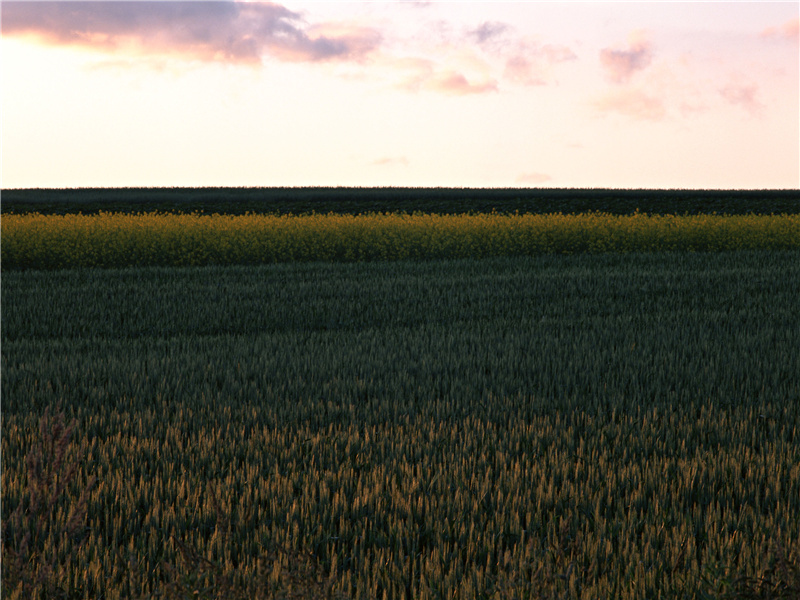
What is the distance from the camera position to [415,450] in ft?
19.8

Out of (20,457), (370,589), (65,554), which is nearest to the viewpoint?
(370,589)

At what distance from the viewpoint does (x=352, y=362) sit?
32.0ft

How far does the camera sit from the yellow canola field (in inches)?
897

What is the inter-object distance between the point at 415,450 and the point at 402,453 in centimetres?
11

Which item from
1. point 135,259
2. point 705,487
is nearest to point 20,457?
point 705,487

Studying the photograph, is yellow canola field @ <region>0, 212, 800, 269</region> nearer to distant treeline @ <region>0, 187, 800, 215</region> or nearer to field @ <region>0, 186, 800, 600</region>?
field @ <region>0, 186, 800, 600</region>

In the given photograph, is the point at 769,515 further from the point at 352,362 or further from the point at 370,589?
the point at 352,362

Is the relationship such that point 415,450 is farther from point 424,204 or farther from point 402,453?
point 424,204

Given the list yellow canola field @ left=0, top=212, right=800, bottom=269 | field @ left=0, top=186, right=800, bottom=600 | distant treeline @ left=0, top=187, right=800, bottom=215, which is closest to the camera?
field @ left=0, top=186, right=800, bottom=600

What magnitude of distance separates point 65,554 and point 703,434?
17.4 ft

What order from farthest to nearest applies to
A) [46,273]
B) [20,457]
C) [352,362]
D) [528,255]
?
[528,255]
[46,273]
[352,362]
[20,457]

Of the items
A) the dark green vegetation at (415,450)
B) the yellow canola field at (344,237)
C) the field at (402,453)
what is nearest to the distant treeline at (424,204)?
the yellow canola field at (344,237)

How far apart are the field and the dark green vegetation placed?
3 centimetres

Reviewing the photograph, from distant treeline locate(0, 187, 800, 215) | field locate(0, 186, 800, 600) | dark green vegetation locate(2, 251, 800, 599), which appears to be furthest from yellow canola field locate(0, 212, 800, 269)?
distant treeline locate(0, 187, 800, 215)
